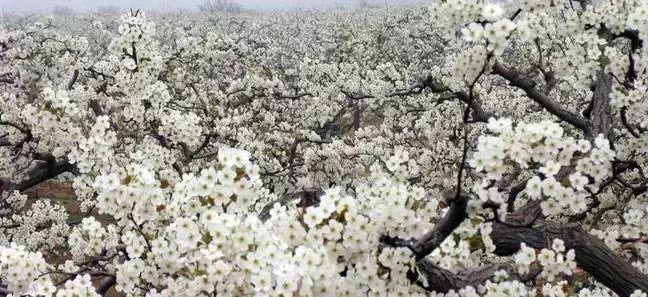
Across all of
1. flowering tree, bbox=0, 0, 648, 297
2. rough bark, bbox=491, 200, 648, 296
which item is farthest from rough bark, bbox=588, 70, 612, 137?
rough bark, bbox=491, 200, 648, 296

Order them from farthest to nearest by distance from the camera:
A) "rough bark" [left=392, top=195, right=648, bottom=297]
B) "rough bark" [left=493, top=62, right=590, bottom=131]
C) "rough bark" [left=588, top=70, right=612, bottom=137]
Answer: "rough bark" [left=493, top=62, right=590, bottom=131], "rough bark" [left=588, top=70, right=612, bottom=137], "rough bark" [left=392, top=195, right=648, bottom=297]

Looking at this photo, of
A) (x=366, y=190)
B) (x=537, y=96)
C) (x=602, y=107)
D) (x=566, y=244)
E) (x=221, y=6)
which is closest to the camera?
(x=366, y=190)

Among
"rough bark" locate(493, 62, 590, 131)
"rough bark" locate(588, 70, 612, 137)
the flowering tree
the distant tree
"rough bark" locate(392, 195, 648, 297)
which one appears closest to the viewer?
the flowering tree

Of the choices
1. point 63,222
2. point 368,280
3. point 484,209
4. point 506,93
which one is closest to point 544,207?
point 484,209

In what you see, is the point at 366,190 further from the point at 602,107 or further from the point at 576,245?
the point at 602,107

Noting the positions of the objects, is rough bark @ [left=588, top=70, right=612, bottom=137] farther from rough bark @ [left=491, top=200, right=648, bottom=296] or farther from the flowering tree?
rough bark @ [left=491, top=200, right=648, bottom=296]

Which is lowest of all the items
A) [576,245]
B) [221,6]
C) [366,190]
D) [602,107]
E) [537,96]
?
[221,6]

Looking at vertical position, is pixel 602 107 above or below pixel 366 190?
below

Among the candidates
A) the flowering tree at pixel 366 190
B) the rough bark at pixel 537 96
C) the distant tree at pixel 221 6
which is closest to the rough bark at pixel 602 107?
the flowering tree at pixel 366 190

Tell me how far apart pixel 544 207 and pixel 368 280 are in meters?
1.27

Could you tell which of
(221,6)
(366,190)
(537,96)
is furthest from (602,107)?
(221,6)

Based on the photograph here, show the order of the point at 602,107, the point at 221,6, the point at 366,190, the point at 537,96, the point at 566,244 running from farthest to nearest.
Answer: the point at 221,6, the point at 537,96, the point at 602,107, the point at 566,244, the point at 366,190

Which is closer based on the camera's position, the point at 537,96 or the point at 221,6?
the point at 537,96

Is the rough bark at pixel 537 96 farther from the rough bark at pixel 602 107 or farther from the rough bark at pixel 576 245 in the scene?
the rough bark at pixel 576 245
